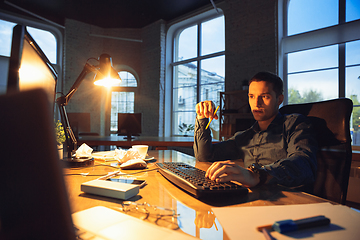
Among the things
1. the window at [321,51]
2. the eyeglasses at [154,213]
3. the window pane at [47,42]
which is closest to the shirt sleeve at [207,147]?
the eyeglasses at [154,213]

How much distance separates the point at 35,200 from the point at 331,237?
459mm

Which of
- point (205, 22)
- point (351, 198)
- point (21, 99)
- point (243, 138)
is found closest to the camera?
point (21, 99)

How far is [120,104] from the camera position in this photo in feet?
22.9

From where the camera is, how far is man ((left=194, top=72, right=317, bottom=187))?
0.80 meters

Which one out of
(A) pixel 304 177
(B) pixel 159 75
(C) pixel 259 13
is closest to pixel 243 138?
(A) pixel 304 177

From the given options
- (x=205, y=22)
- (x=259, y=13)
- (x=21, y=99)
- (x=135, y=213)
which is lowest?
(x=135, y=213)

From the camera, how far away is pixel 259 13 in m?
4.66

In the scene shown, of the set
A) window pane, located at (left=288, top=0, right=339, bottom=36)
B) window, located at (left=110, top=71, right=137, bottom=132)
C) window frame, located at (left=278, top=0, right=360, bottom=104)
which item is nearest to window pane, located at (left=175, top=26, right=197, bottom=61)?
window, located at (left=110, top=71, right=137, bottom=132)

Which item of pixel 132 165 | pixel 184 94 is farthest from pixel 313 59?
pixel 132 165

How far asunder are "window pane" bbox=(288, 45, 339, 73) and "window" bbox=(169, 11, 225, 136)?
167cm

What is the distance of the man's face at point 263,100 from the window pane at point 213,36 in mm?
4634

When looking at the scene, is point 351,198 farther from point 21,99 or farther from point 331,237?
point 21,99

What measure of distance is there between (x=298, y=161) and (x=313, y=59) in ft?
14.1

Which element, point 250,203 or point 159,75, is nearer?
point 250,203
